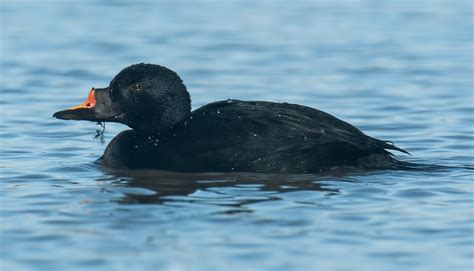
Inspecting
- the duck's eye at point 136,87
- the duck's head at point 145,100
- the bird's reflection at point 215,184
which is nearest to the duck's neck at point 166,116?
the duck's head at point 145,100

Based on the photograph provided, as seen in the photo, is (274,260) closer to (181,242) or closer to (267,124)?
(181,242)

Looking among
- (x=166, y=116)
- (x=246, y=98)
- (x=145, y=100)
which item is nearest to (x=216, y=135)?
(x=166, y=116)

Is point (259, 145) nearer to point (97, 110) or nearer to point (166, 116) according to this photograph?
point (166, 116)

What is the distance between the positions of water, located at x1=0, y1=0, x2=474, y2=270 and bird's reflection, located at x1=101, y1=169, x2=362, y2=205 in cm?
2

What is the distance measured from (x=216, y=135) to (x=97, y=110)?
1.34m

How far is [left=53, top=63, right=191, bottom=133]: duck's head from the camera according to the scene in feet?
33.7

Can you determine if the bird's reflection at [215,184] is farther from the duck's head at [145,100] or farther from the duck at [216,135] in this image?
the duck's head at [145,100]

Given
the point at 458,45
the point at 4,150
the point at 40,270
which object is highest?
the point at 458,45

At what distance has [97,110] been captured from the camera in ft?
34.4

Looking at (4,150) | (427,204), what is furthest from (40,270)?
(4,150)

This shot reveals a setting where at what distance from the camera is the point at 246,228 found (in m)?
7.98

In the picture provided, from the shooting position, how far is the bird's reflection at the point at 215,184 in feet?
29.8

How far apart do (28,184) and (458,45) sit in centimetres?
998

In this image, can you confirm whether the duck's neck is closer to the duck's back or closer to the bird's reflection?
the duck's back
